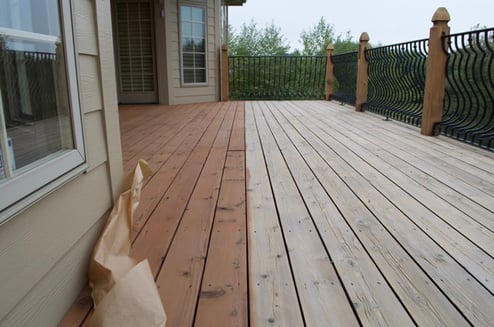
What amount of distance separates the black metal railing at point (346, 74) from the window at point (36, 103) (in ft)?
19.8

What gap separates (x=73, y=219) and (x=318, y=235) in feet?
3.10

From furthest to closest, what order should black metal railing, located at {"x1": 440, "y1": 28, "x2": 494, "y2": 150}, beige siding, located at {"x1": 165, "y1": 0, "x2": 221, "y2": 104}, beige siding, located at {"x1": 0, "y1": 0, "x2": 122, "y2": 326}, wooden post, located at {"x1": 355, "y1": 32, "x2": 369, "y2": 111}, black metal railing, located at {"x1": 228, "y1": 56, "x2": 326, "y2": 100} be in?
black metal railing, located at {"x1": 228, "y1": 56, "x2": 326, "y2": 100}
beige siding, located at {"x1": 165, "y1": 0, "x2": 221, "y2": 104}
wooden post, located at {"x1": 355, "y1": 32, "x2": 369, "y2": 111}
black metal railing, located at {"x1": 440, "y1": 28, "x2": 494, "y2": 150}
beige siding, located at {"x1": 0, "y1": 0, "x2": 122, "y2": 326}

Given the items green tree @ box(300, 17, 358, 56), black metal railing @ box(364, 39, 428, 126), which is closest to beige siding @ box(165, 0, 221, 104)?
black metal railing @ box(364, 39, 428, 126)

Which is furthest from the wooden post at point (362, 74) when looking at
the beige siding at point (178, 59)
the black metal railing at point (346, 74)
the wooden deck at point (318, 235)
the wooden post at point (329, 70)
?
the beige siding at point (178, 59)

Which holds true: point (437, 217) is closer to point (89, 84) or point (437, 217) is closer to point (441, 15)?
point (89, 84)

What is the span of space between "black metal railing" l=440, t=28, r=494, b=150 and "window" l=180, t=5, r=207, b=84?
5011 millimetres

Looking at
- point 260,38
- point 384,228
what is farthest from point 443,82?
point 260,38

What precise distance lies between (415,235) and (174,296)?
1.02 m

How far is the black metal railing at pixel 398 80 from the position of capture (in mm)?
4418

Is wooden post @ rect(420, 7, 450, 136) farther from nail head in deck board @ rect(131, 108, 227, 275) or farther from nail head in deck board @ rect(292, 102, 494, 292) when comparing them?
nail head in deck board @ rect(131, 108, 227, 275)

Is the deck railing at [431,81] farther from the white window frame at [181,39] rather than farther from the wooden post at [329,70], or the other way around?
the white window frame at [181,39]

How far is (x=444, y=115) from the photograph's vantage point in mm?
3996

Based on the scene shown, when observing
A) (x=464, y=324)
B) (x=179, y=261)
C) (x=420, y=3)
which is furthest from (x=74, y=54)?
(x=420, y=3)

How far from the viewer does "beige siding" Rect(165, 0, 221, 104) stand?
7.26 meters
